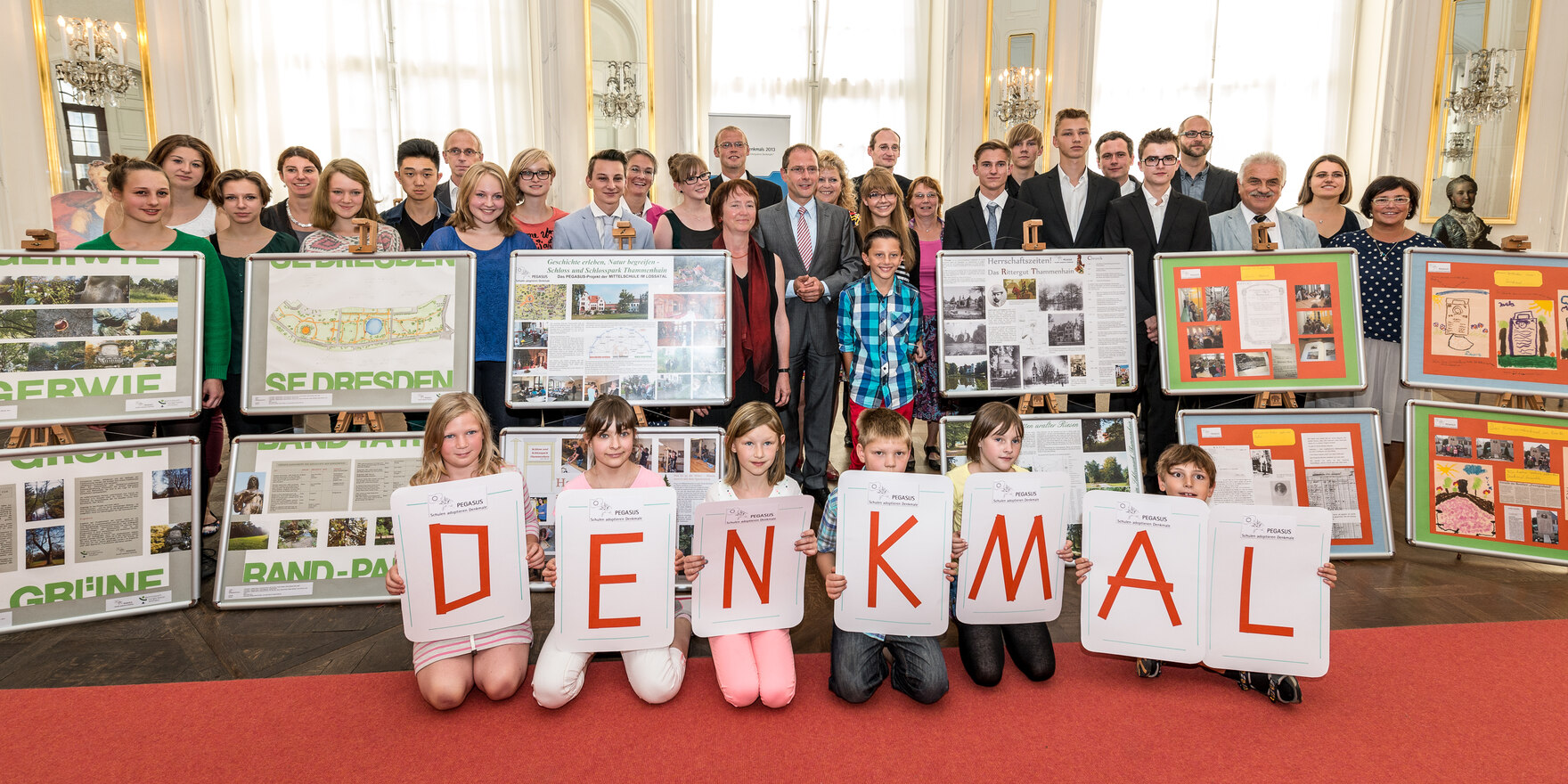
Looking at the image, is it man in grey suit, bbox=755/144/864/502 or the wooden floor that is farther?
man in grey suit, bbox=755/144/864/502

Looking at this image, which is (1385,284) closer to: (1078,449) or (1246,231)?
(1246,231)

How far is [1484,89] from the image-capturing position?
28.1ft

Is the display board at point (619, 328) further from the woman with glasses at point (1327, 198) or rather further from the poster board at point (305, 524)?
the woman with glasses at point (1327, 198)

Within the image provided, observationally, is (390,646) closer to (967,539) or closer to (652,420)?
(652,420)

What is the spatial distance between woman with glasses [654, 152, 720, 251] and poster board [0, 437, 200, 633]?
2.35m

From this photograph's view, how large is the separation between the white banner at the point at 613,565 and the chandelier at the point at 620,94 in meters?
7.08

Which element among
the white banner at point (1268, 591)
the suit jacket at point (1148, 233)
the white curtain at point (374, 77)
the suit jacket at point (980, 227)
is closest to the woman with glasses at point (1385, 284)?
the suit jacket at point (1148, 233)

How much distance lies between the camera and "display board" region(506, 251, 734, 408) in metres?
3.47

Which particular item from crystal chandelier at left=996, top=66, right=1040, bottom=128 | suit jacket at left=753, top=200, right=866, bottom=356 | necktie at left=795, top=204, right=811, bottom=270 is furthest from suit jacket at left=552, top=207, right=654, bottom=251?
crystal chandelier at left=996, top=66, right=1040, bottom=128

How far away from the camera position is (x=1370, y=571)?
362cm

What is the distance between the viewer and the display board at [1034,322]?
3748 millimetres

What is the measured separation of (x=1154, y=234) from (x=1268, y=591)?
2307 mm

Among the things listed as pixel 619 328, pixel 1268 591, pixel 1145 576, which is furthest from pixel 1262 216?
pixel 619 328

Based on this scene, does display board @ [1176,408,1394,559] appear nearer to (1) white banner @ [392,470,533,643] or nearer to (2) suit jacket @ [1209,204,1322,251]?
(2) suit jacket @ [1209,204,1322,251]
